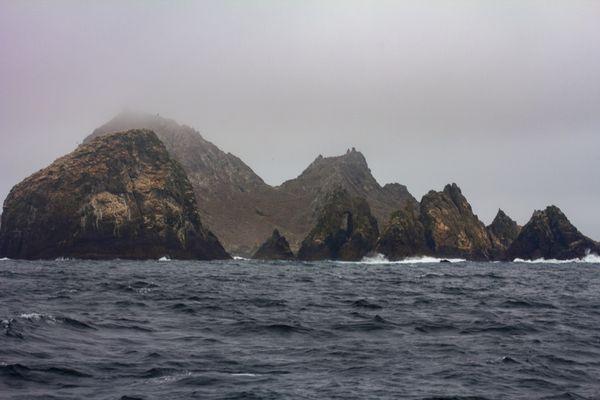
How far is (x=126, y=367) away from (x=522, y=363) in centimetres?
1506

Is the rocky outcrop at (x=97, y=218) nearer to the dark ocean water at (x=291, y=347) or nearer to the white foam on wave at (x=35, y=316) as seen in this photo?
the dark ocean water at (x=291, y=347)

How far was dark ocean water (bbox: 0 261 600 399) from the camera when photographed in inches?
741

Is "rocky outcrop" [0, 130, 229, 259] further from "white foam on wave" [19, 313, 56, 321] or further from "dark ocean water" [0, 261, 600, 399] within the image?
"white foam on wave" [19, 313, 56, 321]

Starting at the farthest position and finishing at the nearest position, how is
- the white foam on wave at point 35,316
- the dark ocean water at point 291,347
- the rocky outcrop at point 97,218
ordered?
the rocky outcrop at point 97,218, the white foam on wave at point 35,316, the dark ocean water at point 291,347

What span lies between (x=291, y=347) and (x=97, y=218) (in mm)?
161719

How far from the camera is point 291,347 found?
2575 centimetres

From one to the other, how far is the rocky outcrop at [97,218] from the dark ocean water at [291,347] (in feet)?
439

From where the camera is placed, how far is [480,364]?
75.1 ft

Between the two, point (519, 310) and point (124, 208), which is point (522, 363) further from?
point (124, 208)

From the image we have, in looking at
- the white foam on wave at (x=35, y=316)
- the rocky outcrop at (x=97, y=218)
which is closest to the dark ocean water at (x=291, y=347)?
the white foam on wave at (x=35, y=316)

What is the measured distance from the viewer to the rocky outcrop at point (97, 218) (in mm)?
172500

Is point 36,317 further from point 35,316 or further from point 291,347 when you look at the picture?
point 291,347

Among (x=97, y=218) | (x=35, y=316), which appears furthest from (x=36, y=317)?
(x=97, y=218)

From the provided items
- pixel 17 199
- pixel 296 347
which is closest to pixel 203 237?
pixel 17 199
